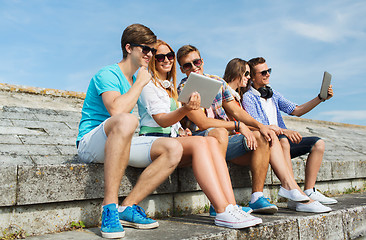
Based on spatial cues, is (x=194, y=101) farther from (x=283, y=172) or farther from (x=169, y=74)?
(x=283, y=172)

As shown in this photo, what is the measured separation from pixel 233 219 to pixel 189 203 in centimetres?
82

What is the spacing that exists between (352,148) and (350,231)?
4.37 metres

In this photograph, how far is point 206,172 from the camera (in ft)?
8.25

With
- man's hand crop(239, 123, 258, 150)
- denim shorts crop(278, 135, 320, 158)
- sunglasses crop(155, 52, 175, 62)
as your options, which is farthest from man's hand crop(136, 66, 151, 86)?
denim shorts crop(278, 135, 320, 158)

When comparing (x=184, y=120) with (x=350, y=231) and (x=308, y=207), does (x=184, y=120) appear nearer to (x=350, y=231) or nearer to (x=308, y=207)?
(x=308, y=207)

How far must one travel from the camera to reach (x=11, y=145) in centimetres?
312

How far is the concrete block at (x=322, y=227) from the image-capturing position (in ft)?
9.32

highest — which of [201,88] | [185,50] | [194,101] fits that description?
[185,50]

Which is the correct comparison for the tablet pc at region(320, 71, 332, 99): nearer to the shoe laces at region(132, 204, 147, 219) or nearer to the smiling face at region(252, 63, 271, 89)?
the smiling face at region(252, 63, 271, 89)

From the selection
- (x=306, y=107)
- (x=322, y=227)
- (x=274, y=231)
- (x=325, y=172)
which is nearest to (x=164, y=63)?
(x=274, y=231)

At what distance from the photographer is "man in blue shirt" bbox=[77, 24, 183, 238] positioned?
7.49 ft

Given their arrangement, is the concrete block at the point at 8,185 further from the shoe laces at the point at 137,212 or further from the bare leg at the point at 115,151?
the shoe laces at the point at 137,212

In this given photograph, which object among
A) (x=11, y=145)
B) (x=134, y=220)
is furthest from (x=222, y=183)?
(x=11, y=145)

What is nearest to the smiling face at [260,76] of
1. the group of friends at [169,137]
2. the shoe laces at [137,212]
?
the group of friends at [169,137]
